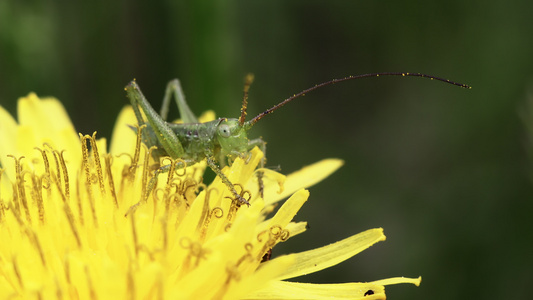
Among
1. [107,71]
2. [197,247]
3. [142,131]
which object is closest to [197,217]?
[197,247]

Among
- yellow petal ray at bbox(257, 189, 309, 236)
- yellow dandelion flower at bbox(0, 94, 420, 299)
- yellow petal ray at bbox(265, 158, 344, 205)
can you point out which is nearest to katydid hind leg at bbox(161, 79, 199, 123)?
yellow dandelion flower at bbox(0, 94, 420, 299)

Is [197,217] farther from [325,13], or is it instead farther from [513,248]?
[325,13]

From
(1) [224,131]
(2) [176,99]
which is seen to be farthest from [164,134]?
(2) [176,99]

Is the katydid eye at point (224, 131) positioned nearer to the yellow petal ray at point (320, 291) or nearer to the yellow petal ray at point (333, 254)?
the yellow petal ray at point (333, 254)

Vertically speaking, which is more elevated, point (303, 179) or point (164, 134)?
point (164, 134)

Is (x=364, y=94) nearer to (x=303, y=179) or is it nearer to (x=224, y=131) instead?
(x=303, y=179)

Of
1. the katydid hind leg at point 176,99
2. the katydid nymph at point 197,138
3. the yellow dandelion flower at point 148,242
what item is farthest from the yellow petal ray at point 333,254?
the katydid hind leg at point 176,99
